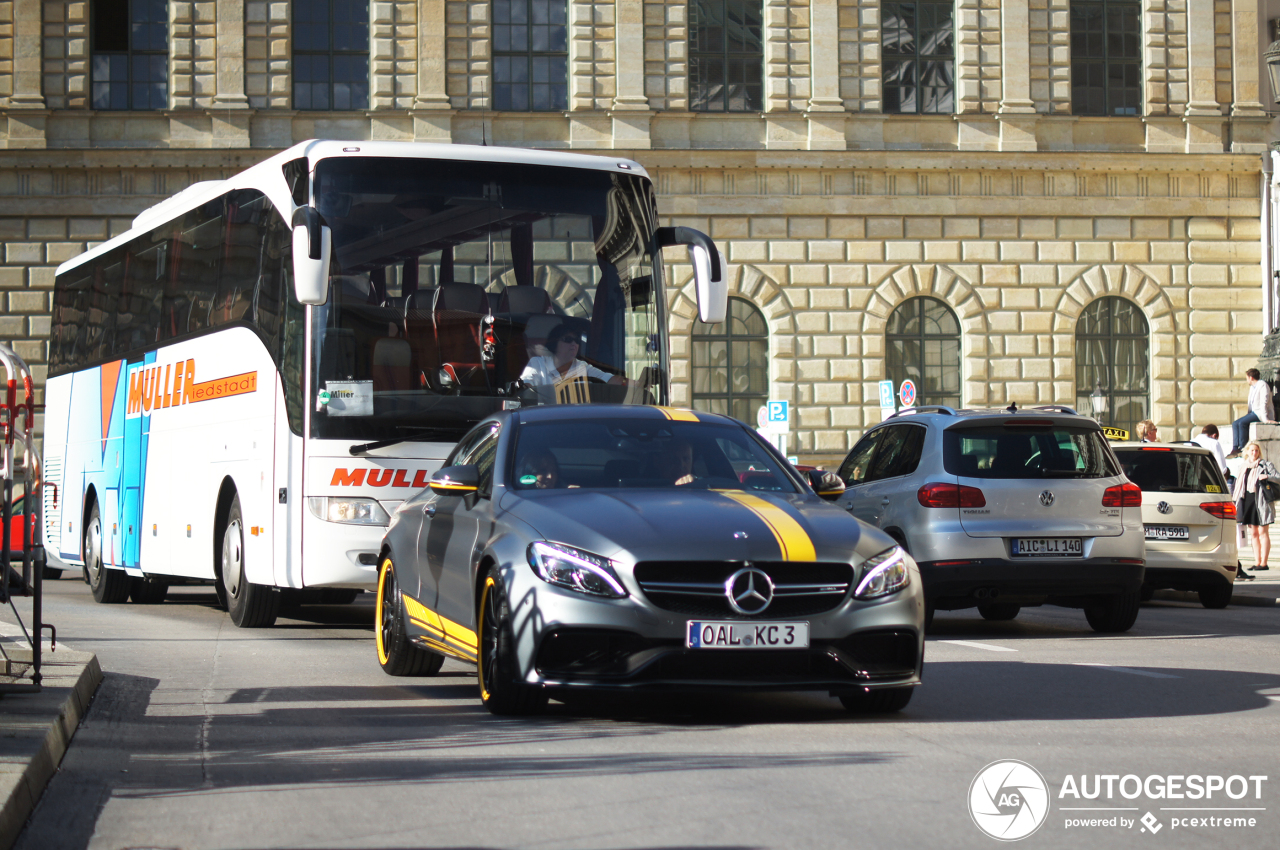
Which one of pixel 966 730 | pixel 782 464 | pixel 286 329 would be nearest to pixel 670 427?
pixel 782 464

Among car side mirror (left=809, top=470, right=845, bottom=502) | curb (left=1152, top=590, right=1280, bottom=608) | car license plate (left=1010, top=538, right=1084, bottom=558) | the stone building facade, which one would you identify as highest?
the stone building facade

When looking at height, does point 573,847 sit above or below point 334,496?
below

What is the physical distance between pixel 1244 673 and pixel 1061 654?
60.4 inches

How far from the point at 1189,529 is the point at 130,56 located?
2479 centimetres

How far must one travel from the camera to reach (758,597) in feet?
26.0

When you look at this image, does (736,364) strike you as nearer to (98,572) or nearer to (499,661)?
(98,572)

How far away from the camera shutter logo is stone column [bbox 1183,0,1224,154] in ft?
106

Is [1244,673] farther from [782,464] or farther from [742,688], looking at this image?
[742,688]

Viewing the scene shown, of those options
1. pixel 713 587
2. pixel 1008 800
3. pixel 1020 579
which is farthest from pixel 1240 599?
pixel 1008 800

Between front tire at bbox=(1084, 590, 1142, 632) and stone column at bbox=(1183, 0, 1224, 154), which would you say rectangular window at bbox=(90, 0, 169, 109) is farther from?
front tire at bbox=(1084, 590, 1142, 632)

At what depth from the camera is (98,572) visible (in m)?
19.4

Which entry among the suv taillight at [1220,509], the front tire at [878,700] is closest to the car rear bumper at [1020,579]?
the suv taillight at [1220,509]

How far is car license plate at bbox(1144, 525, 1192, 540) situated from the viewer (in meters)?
17.9

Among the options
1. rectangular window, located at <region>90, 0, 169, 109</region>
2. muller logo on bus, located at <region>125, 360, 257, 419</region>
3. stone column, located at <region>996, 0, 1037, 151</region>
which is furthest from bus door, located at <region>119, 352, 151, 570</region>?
stone column, located at <region>996, 0, 1037, 151</region>
